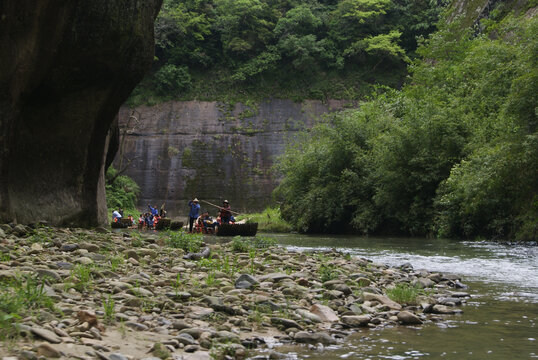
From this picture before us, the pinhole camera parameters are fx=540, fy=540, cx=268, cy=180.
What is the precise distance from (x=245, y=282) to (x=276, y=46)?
49802 mm

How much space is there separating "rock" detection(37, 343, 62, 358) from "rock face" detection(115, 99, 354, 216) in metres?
41.5

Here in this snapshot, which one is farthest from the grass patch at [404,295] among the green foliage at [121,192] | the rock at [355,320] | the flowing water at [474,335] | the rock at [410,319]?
the green foliage at [121,192]

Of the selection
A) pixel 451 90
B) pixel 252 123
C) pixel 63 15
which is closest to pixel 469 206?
pixel 451 90

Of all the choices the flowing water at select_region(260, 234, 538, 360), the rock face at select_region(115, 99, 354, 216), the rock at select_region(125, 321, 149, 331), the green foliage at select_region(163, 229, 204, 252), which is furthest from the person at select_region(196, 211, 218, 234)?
the rock face at select_region(115, 99, 354, 216)

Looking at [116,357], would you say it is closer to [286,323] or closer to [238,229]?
[286,323]

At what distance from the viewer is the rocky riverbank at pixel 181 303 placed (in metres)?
4.04

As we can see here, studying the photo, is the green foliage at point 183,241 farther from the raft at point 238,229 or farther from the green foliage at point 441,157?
the green foliage at point 441,157

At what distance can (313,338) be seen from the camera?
483 centimetres

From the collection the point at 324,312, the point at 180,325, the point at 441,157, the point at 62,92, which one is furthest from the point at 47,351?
the point at 441,157

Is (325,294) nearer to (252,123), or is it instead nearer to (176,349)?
(176,349)

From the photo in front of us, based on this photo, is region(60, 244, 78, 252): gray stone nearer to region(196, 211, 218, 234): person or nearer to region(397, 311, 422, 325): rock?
region(397, 311, 422, 325): rock

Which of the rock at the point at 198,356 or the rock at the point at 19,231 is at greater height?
the rock at the point at 19,231

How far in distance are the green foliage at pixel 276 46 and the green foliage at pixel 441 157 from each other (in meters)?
18.9

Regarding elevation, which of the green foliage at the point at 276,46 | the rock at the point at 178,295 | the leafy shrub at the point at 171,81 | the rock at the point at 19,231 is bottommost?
the rock at the point at 178,295
